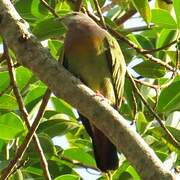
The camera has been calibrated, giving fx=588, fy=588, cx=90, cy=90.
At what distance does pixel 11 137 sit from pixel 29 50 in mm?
856

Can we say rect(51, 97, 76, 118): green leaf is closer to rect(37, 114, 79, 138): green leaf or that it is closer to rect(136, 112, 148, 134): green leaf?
rect(37, 114, 79, 138): green leaf

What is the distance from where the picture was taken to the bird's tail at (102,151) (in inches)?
116

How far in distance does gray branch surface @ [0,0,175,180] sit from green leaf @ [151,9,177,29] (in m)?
1.08

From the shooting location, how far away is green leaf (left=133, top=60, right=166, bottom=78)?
336cm

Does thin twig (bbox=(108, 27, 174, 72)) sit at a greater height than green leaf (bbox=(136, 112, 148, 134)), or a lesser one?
greater

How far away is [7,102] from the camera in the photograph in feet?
9.87

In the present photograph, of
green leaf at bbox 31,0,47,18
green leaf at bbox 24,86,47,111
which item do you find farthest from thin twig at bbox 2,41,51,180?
green leaf at bbox 31,0,47,18

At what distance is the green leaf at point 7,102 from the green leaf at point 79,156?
0.36m

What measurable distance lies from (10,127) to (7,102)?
0.78 ft

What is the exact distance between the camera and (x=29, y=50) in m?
2.09

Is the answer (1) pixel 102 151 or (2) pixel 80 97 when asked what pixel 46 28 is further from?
(2) pixel 80 97

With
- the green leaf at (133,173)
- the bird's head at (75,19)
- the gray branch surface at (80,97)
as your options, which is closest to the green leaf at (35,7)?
the bird's head at (75,19)

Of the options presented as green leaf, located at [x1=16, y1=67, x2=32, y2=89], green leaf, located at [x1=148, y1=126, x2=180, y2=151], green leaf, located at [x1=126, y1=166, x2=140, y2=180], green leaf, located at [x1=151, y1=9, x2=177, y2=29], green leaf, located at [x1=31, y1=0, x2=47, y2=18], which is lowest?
green leaf, located at [x1=126, y1=166, x2=140, y2=180]

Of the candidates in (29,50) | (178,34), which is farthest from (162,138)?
(29,50)
